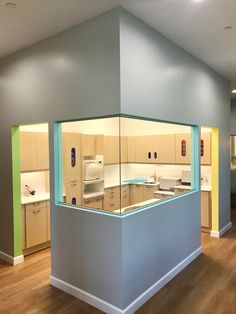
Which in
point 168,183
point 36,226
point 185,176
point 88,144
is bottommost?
point 36,226

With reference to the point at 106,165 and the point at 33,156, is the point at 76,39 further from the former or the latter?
the point at 33,156

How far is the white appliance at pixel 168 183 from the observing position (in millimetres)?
4559

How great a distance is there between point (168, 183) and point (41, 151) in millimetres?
2400

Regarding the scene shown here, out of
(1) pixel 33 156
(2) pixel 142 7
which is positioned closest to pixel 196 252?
(1) pixel 33 156

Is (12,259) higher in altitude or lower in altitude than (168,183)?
lower

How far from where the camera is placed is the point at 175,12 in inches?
107

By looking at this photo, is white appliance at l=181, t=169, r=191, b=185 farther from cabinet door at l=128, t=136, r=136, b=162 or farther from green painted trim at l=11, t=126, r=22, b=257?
green painted trim at l=11, t=126, r=22, b=257

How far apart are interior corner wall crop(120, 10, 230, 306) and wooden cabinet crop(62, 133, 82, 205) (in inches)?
48.0

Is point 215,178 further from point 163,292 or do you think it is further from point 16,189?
point 16,189

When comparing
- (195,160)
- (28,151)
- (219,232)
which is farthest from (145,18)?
→ (219,232)

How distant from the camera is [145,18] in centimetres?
282

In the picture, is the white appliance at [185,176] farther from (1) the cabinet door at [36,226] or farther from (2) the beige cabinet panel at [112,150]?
(1) the cabinet door at [36,226]

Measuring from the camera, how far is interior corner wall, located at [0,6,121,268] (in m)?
2.68

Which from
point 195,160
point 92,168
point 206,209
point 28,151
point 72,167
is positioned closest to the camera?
point 72,167
